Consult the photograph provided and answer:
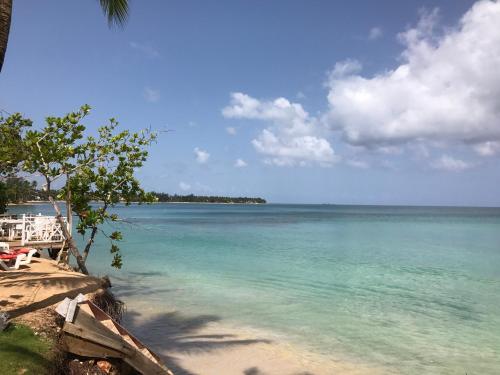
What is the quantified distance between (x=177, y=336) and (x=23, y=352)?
201 inches

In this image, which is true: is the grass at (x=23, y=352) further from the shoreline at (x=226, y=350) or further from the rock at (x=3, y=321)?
the shoreline at (x=226, y=350)

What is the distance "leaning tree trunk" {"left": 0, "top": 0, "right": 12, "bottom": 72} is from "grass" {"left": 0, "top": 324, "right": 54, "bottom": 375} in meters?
3.67

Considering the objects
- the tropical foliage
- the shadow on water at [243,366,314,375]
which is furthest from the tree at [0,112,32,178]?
the shadow on water at [243,366,314,375]

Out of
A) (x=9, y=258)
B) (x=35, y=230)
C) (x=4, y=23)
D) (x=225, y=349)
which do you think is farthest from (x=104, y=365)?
(x=35, y=230)

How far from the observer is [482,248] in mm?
31984

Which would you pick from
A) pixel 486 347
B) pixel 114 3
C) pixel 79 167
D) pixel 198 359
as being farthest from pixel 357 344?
pixel 114 3

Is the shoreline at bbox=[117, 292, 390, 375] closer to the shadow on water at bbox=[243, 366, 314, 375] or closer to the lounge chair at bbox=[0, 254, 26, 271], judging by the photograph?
the shadow on water at bbox=[243, 366, 314, 375]

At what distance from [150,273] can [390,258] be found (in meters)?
14.4

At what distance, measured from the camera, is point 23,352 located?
5449 millimetres

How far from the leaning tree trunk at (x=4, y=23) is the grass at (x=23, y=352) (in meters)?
3.67

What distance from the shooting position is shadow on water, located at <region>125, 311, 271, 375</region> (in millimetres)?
9195

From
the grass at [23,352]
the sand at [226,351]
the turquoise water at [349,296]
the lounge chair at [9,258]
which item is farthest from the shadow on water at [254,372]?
the lounge chair at [9,258]

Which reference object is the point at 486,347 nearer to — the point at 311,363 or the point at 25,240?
the point at 311,363

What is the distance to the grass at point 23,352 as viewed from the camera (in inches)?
200
